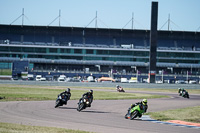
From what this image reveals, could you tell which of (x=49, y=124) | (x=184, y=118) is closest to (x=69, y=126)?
(x=49, y=124)

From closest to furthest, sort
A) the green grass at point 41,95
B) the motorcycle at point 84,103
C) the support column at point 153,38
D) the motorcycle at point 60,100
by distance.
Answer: the motorcycle at point 84,103, the motorcycle at point 60,100, the green grass at point 41,95, the support column at point 153,38

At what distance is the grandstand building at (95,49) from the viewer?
116312 mm

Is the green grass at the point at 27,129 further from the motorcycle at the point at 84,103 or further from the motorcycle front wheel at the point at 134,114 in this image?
the motorcycle at the point at 84,103

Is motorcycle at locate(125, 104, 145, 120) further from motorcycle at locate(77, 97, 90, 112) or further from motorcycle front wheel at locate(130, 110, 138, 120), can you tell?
motorcycle at locate(77, 97, 90, 112)

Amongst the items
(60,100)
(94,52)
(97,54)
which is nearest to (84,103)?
(60,100)

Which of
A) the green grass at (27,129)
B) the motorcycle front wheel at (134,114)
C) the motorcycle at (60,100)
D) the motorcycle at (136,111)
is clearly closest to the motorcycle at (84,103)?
the motorcycle at (60,100)

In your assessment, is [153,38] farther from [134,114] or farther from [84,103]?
[134,114]

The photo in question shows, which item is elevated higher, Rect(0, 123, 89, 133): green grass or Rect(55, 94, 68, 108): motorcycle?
Rect(55, 94, 68, 108): motorcycle

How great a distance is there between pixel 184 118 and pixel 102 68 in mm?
95882

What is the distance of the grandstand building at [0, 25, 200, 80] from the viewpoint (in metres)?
116

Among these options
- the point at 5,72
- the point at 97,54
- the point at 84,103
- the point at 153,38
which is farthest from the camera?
the point at 97,54

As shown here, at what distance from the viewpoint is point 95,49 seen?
387ft

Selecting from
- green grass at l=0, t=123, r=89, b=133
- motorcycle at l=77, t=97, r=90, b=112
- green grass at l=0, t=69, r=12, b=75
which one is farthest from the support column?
green grass at l=0, t=123, r=89, b=133

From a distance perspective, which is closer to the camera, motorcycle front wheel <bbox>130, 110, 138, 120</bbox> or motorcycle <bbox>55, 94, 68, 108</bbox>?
motorcycle front wheel <bbox>130, 110, 138, 120</bbox>
